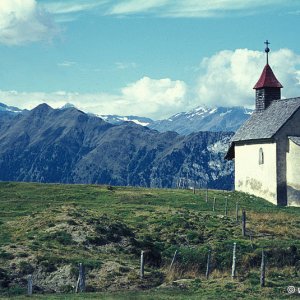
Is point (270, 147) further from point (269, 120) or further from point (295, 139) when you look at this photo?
point (269, 120)

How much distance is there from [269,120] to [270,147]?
4.96m

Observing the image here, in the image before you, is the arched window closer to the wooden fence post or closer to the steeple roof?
the steeple roof

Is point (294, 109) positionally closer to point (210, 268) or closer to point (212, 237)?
point (212, 237)

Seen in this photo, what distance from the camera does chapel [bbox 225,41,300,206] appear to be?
77.1 metres

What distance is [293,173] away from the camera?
251 ft

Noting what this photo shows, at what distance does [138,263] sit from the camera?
147 ft

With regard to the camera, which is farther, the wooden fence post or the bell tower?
the bell tower

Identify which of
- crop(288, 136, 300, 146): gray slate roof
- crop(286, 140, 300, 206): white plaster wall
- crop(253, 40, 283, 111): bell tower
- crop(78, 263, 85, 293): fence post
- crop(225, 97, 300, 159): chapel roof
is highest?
crop(253, 40, 283, 111): bell tower

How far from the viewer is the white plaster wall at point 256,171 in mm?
78375

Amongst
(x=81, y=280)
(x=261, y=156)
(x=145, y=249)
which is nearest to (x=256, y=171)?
(x=261, y=156)

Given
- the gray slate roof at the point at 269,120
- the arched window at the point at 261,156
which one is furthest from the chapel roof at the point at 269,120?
the arched window at the point at 261,156

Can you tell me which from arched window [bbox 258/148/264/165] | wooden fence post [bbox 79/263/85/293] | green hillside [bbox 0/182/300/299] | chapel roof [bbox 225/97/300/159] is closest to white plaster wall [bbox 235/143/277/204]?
A: arched window [bbox 258/148/264/165]

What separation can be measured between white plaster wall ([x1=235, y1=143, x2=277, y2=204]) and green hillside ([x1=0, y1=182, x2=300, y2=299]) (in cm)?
874

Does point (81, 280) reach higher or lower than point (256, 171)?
lower
